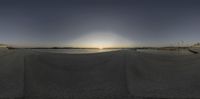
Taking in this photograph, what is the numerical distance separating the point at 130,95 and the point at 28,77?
2.22 metres

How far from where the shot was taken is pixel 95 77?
19.0ft

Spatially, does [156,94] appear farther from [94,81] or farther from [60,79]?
[60,79]

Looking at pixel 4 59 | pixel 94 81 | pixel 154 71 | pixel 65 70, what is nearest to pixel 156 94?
pixel 154 71

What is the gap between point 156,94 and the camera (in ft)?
18.8

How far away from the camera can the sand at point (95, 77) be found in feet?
18.6

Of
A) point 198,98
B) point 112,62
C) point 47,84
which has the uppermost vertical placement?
point 112,62

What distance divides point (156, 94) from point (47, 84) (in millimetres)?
2347

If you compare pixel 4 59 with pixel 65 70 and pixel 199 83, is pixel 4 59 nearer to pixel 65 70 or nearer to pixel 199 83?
pixel 65 70

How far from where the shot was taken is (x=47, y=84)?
5707 millimetres

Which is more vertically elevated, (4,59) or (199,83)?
(4,59)

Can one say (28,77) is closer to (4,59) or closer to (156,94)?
(4,59)

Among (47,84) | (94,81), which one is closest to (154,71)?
(94,81)

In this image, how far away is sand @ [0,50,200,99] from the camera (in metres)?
5.66

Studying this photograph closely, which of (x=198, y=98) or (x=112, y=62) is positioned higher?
(x=112, y=62)
